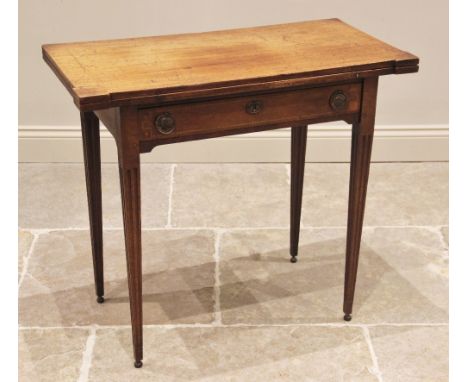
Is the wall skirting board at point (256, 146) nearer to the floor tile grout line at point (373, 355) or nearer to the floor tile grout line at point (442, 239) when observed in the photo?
the floor tile grout line at point (442, 239)

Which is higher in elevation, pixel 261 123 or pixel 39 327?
pixel 261 123

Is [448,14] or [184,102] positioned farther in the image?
[448,14]

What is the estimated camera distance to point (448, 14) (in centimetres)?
393

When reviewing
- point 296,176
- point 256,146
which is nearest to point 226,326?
point 296,176

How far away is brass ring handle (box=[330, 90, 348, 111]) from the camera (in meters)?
2.48

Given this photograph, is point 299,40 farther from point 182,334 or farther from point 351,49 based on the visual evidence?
point 182,334

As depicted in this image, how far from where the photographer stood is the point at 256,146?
4117 millimetres

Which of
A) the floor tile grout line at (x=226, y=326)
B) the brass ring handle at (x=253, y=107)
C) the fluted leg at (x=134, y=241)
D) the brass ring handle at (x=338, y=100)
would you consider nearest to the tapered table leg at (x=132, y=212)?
the fluted leg at (x=134, y=241)

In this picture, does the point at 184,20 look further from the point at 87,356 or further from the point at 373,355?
the point at 373,355

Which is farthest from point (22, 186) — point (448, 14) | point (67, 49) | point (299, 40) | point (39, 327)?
point (448, 14)

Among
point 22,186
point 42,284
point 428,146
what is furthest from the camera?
point 428,146

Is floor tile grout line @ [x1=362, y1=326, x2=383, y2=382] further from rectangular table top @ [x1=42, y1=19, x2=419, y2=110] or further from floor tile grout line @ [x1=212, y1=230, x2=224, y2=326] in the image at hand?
rectangular table top @ [x1=42, y1=19, x2=419, y2=110]

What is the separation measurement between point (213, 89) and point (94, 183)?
670mm

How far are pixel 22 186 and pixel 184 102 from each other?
1.81m
